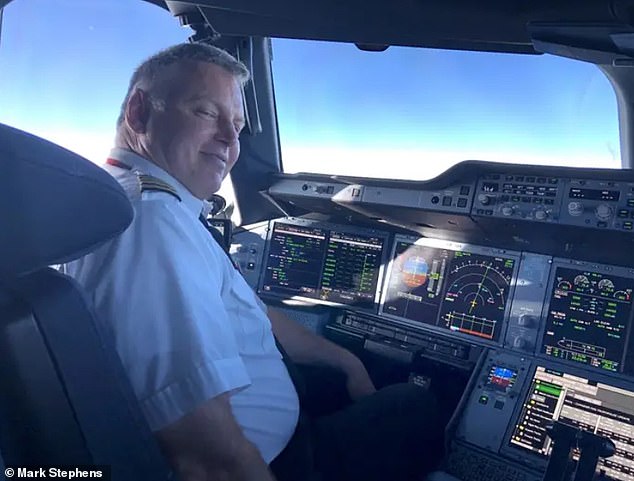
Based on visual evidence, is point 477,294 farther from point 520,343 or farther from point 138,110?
point 138,110

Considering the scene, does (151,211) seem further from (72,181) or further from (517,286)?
(517,286)

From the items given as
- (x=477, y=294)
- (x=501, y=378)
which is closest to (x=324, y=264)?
(x=477, y=294)

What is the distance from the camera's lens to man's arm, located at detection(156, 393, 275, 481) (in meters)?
1.12

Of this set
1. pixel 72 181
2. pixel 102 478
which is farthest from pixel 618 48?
pixel 102 478

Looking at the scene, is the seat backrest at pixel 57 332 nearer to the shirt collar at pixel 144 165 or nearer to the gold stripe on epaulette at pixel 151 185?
the gold stripe on epaulette at pixel 151 185

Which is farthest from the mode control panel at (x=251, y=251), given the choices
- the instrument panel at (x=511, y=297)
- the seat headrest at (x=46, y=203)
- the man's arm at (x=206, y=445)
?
the seat headrest at (x=46, y=203)

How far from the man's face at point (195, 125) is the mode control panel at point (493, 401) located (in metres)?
1.35

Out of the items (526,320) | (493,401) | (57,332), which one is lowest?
(493,401)

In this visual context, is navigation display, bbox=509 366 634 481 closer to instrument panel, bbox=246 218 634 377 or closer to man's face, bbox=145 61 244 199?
instrument panel, bbox=246 218 634 377

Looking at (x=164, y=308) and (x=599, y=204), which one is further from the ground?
(x=599, y=204)

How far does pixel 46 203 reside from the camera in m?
0.79

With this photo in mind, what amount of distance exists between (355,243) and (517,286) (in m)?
0.78

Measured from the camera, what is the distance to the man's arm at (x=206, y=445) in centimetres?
112

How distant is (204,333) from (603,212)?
4.99 ft
